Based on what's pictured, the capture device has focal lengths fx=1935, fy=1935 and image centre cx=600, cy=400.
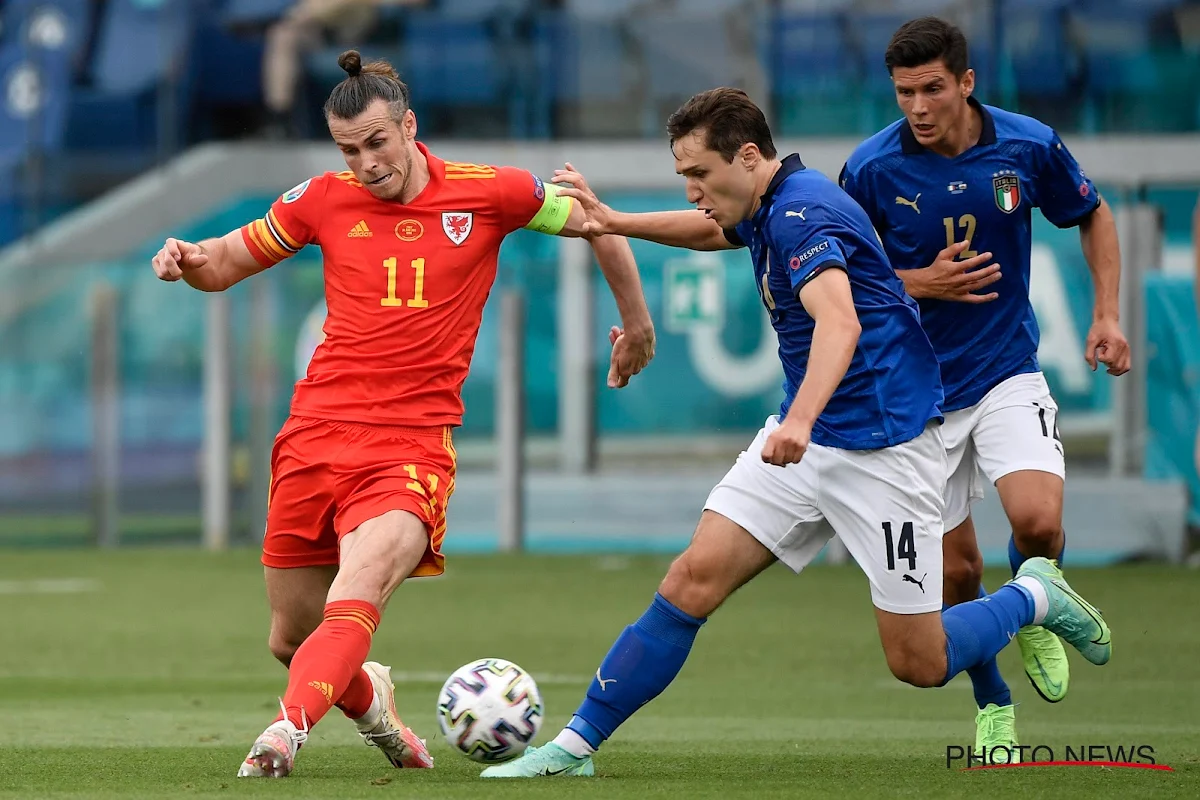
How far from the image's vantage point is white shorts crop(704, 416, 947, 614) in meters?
5.76

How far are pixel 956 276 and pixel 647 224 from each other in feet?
3.86

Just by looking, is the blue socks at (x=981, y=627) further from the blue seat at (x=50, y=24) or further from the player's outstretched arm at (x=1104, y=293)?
the blue seat at (x=50, y=24)

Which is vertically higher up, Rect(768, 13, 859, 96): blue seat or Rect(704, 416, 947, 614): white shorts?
Rect(768, 13, 859, 96): blue seat

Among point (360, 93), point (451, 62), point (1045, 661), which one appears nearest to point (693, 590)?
point (1045, 661)

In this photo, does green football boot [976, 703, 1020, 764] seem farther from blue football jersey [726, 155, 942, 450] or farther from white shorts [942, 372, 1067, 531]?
blue football jersey [726, 155, 942, 450]

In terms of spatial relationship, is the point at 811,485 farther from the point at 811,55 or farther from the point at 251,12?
the point at 251,12

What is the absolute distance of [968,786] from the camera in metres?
5.65

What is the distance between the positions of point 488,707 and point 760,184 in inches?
70.2

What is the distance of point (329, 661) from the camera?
554 cm

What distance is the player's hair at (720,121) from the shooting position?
5.58m

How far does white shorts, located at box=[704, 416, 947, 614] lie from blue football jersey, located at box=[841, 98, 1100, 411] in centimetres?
105

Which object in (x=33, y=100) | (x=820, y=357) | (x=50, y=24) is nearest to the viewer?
(x=820, y=357)

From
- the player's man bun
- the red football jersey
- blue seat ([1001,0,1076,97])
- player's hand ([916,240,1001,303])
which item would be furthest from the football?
blue seat ([1001,0,1076,97])

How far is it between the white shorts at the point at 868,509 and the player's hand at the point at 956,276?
963 millimetres
